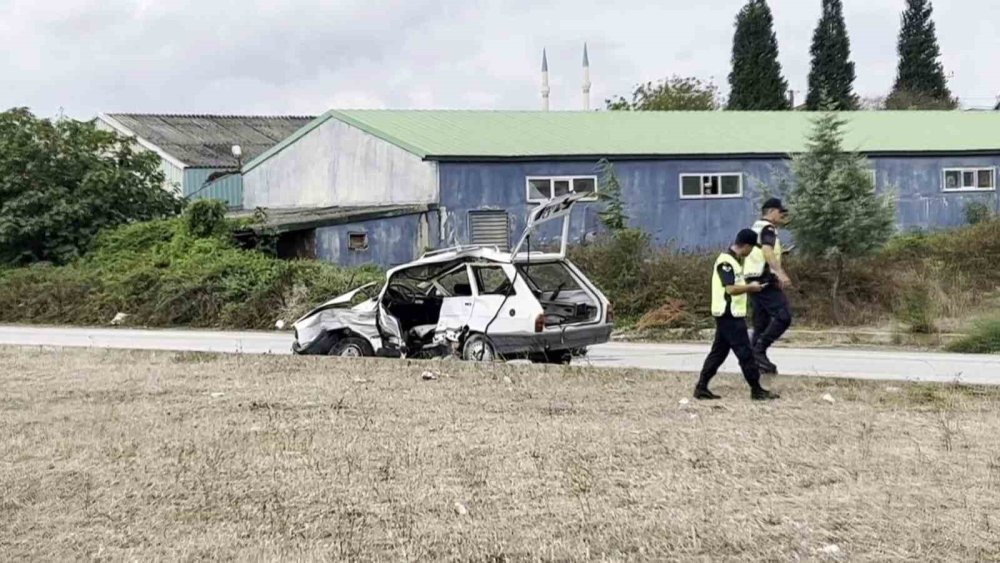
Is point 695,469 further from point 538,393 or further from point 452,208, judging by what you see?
point 452,208

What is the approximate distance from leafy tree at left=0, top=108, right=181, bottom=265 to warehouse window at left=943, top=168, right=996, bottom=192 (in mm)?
23390

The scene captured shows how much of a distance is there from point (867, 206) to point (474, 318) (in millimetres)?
10555

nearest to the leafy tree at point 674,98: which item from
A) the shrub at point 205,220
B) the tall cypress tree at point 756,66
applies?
the tall cypress tree at point 756,66

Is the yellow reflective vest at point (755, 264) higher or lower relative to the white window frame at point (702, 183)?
lower

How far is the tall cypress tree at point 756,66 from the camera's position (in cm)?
6719

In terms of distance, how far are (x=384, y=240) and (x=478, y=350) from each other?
54.6ft

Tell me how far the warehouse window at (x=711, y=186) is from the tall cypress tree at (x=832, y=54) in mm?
40384

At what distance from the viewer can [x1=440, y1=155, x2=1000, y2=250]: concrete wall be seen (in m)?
31.6

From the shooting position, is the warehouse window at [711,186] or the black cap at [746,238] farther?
the warehouse window at [711,186]

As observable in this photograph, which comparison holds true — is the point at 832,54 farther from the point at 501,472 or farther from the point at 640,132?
the point at 501,472

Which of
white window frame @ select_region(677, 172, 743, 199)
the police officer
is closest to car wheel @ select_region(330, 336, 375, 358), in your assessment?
the police officer

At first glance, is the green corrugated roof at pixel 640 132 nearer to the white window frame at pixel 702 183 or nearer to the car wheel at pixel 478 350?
the white window frame at pixel 702 183

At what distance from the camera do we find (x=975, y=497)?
6.84 metres

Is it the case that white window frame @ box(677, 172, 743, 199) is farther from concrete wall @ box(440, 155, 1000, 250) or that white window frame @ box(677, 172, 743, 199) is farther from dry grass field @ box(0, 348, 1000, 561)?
dry grass field @ box(0, 348, 1000, 561)
